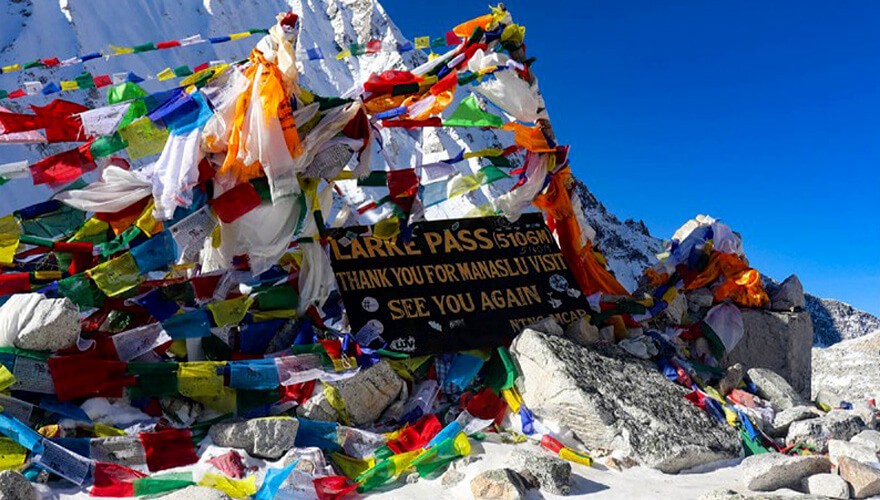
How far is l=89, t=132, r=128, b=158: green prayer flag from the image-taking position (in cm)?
518

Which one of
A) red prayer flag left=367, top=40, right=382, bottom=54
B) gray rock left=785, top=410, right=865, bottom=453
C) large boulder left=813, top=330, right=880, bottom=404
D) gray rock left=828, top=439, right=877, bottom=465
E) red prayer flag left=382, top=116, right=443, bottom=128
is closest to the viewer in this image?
gray rock left=828, top=439, right=877, bottom=465

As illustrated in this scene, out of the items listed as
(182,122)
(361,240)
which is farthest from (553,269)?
(182,122)

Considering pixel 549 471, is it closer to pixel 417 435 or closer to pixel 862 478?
pixel 417 435

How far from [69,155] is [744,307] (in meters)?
6.41

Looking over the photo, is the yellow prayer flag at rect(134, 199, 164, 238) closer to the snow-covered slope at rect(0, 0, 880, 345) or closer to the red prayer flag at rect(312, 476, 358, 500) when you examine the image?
the red prayer flag at rect(312, 476, 358, 500)

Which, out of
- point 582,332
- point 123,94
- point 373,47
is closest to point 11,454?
point 123,94

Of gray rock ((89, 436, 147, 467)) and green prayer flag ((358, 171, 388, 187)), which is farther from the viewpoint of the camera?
green prayer flag ((358, 171, 388, 187))

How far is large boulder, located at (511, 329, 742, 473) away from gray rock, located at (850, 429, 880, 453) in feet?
2.72

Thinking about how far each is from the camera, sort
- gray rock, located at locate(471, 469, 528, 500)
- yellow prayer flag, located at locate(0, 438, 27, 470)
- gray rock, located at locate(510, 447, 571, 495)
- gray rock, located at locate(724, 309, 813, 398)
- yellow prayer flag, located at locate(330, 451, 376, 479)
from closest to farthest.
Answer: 1. gray rock, located at locate(471, 469, 528, 500)
2. yellow prayer flag, located at locate(0, 438, 27, 470)
3. gray rock, located at locate(510, 447, 571, 495)
4. yellow prayer flag, located at locate(330, 451, 376, 479)
5. gray rock, located at locate(724, 309, 813, 398)

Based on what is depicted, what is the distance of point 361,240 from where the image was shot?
19.9ft

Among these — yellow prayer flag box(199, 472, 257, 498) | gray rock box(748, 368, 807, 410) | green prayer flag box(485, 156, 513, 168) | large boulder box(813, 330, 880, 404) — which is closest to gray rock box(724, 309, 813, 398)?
gray rock box(748, 368, 807, 410)

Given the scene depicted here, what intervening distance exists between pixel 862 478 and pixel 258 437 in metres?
3.31

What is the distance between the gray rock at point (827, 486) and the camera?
411cm

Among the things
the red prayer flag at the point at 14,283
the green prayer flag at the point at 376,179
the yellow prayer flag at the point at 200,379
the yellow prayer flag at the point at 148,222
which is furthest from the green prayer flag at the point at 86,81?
the yellow prayer flag at the point at 200,379
